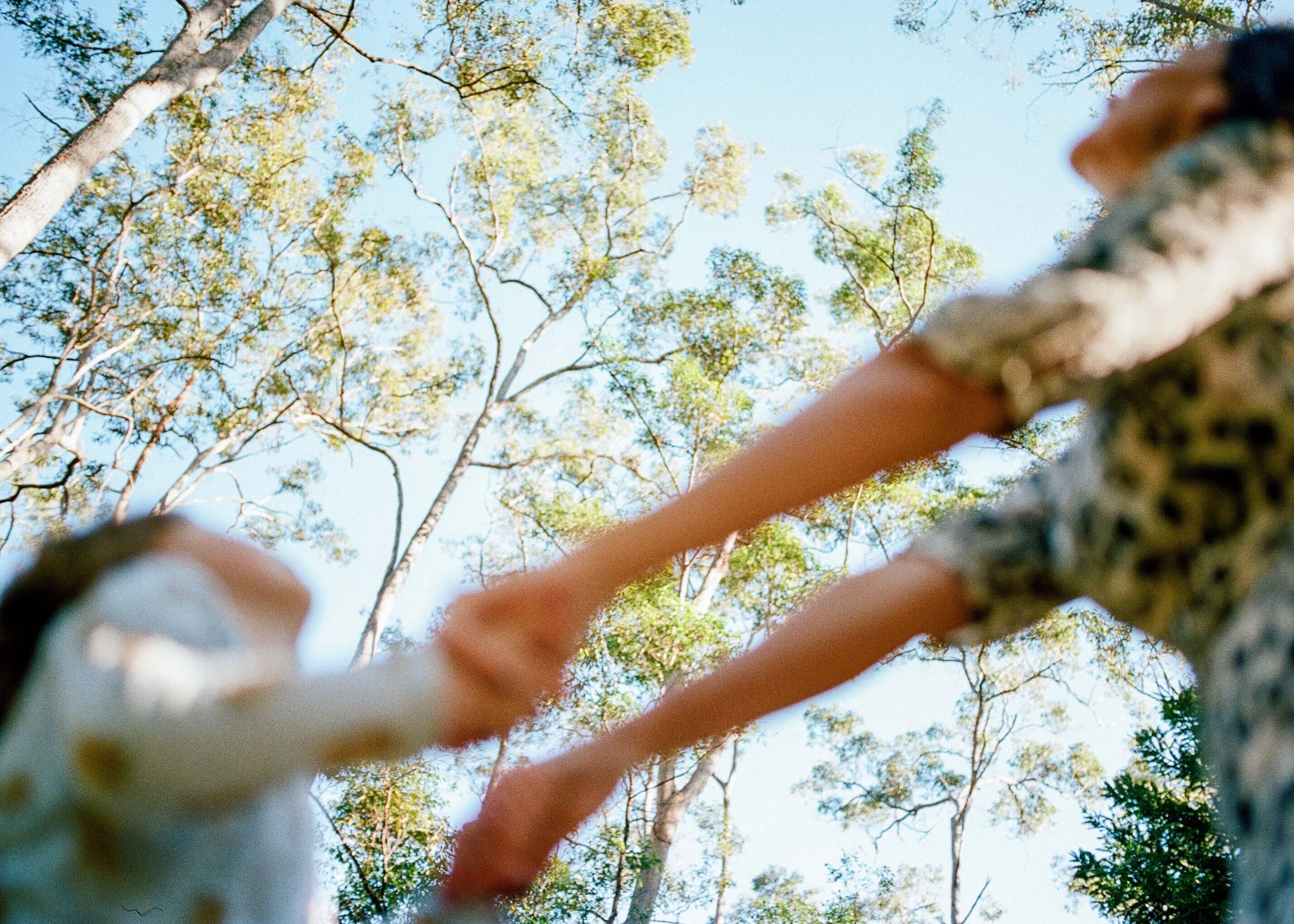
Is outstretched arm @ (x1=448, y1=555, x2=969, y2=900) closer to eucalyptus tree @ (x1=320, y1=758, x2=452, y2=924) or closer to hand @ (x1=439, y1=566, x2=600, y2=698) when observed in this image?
hand @ (x1=439, y1=566, x2=600, y2=698)

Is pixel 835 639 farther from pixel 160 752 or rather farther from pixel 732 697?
pixel 160 752

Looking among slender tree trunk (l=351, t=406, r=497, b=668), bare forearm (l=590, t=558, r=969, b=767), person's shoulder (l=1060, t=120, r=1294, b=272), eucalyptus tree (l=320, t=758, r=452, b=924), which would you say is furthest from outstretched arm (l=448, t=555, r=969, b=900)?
slender tree trunk (l=351, t=406, r=497, b=668)

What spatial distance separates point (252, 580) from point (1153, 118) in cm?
87

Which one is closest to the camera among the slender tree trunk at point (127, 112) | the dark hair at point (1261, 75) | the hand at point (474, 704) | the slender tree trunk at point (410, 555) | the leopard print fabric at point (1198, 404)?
the leopard print fabric at point (1198, 404)

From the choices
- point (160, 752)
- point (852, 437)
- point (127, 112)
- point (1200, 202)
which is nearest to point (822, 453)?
point (852, 437)

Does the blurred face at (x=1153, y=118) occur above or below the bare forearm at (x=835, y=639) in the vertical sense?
above

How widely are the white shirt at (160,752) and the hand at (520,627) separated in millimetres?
66

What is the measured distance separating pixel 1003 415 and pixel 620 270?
14.3 metres

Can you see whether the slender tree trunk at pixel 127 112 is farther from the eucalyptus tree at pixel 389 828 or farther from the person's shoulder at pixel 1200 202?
the person's shoulder at pixel 1200 202

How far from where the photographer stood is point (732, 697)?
2.29 feet

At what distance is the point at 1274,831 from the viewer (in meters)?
0.50

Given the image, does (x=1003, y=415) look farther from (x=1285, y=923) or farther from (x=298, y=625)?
(x=298, y=625)

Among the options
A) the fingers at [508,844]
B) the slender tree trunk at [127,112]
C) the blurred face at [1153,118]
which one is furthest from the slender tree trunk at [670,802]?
the blurred face at [1153,118]

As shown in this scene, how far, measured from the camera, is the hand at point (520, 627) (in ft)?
2.57
